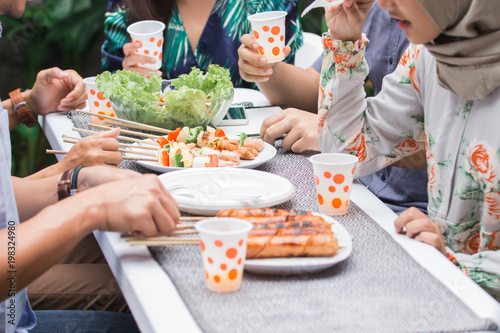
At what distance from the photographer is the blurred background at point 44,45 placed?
4.06 metres

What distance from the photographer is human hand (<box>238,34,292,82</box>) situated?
2031 millimetres

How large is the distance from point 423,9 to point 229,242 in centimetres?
72

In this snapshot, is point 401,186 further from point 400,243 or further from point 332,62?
point 400,243

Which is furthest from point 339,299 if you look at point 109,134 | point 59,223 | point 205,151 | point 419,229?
point 109,134

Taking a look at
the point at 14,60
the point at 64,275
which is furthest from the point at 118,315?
the point at 14,60

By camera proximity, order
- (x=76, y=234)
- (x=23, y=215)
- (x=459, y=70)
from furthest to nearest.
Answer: (x=23, y=215) → (x=459, y=70) → (x=76, y=234)

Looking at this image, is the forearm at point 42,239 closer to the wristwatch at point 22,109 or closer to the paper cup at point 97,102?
the paper cup at point 97,102

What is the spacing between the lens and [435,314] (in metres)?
0.98

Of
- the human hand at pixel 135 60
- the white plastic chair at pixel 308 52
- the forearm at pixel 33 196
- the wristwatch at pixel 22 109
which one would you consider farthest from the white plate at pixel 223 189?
the white plastic chair at pixel 308 52

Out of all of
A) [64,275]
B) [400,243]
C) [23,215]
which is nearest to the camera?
[400,243]

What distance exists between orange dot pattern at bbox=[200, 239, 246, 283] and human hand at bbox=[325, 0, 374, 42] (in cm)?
82

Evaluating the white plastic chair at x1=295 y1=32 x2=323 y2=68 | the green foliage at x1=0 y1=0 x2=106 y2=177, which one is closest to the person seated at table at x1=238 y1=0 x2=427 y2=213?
the white plastic chair at x1=295 y1=32 x2=323 y2=68

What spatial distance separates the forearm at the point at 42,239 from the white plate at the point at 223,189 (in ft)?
0.92

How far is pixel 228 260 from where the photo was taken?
1.02 m
